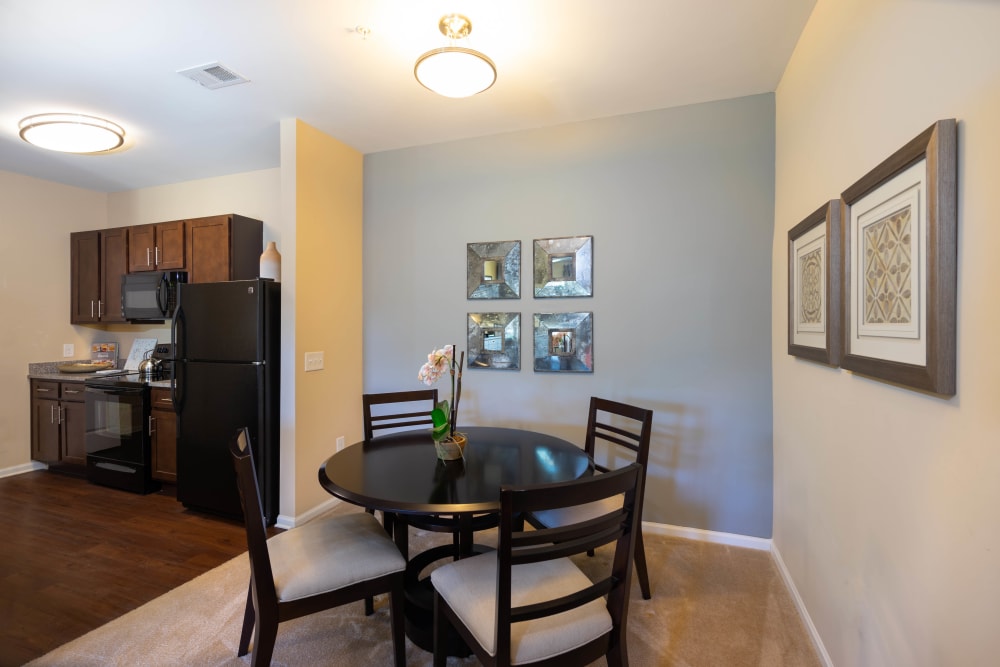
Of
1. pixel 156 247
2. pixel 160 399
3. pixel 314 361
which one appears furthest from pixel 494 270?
pixel 156 247

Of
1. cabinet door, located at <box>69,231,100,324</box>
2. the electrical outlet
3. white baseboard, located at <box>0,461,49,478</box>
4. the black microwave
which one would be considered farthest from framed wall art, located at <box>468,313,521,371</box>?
white baseboard, located at <box>0,461,49,478</box>

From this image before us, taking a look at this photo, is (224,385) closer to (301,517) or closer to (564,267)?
(301,517)

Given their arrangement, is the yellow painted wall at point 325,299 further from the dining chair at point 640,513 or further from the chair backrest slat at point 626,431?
the chair backrest slat at point 626,431

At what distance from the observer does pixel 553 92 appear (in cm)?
256

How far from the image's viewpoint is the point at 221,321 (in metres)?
2.93

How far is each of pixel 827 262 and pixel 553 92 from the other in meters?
1.74

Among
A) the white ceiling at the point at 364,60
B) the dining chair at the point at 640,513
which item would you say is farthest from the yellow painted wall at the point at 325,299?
the dining chair at the point at 640,513

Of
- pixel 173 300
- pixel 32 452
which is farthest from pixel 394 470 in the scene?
pixel 32 452

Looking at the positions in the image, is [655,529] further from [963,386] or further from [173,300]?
[173,300]

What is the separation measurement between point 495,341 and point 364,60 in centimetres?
183

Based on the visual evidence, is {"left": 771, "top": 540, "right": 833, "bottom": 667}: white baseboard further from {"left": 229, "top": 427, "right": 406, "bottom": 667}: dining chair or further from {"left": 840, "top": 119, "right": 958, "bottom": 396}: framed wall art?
{"left": 229, "top": 427, "right": 406, "bottom": 667}: dining chair

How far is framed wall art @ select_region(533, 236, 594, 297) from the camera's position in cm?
288

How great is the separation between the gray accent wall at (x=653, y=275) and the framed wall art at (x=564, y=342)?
48 mm

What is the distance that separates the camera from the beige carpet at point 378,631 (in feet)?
5.64
